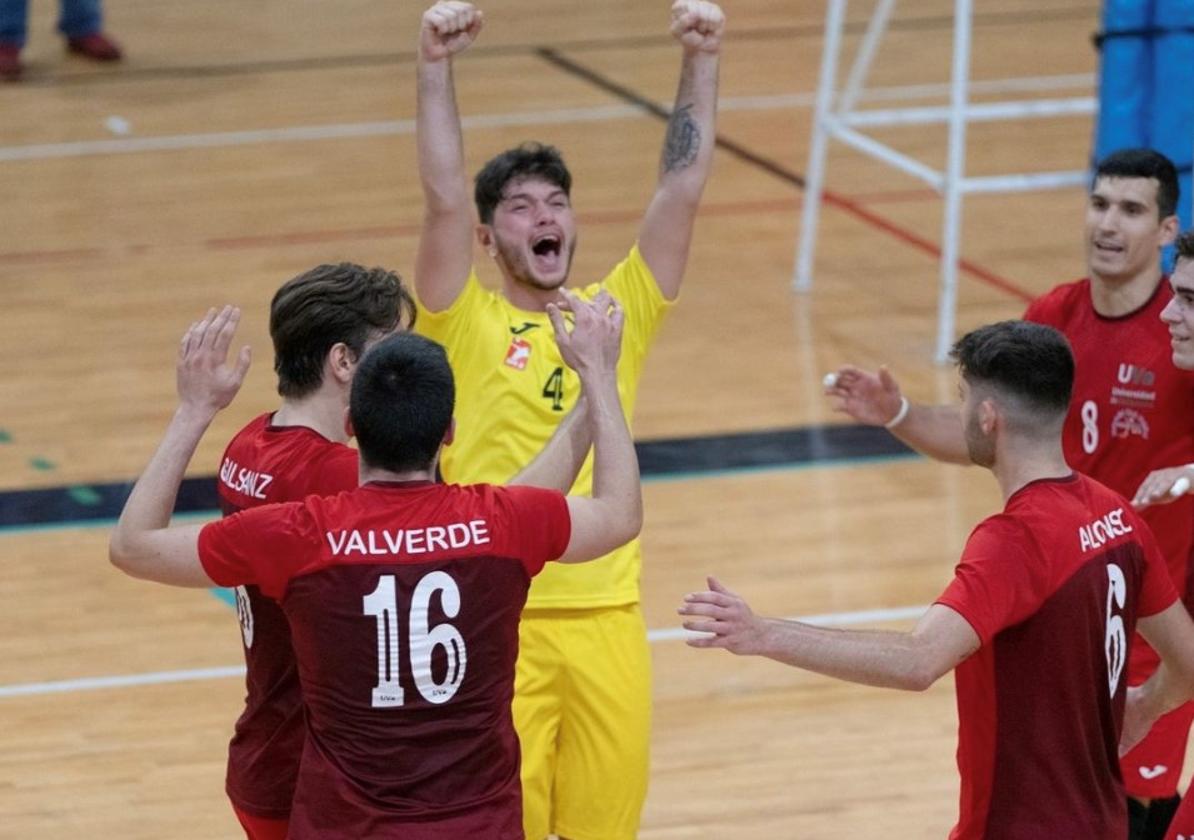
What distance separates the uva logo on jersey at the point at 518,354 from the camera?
516 cm

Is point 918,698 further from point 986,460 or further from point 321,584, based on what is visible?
point 321,584

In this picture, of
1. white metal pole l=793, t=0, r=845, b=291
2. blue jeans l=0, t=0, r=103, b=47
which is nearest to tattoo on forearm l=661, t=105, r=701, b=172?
white metal pole l=793, t=0, r=845, b=291

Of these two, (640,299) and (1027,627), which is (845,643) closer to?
(1027,627)

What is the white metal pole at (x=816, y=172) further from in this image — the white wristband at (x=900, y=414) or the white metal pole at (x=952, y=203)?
the white wristband at (x=900, y=414)

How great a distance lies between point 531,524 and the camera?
385cm

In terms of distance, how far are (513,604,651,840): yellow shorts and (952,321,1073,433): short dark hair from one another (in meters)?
1.35

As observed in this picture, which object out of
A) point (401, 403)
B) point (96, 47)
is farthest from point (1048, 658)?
point (96, 47)

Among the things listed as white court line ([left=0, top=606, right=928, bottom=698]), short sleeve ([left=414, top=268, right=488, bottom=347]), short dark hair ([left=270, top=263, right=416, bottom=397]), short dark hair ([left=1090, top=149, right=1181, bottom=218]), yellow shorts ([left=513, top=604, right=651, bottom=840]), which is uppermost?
short dark hair ([left=1090, top=149, right=1181, bottom=218])

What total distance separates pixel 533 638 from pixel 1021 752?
1423 mm

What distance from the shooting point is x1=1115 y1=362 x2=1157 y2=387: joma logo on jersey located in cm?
530

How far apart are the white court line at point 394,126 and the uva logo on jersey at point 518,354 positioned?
877 cm

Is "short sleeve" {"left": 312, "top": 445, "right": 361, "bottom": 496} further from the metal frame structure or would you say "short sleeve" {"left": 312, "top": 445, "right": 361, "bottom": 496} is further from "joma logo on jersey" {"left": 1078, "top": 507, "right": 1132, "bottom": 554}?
the metal frame structure

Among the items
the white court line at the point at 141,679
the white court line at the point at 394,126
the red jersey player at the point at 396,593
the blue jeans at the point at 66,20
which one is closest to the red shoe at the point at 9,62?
the blue jeans at the point at 66,20

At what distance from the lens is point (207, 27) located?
17.1 m
